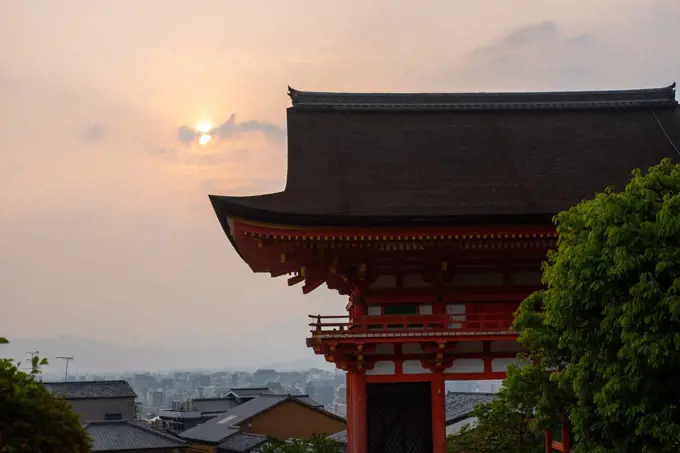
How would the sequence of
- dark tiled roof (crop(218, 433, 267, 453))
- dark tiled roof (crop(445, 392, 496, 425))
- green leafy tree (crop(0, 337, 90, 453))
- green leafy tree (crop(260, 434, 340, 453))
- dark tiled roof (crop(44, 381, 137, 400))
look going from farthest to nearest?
dark tiled roof (crop(44, 381, 137, 400)), dark tiled roof (crop(218, 433, 267, 453)), dark tiled roof (crop(445, 392, 496, 425)), green leafy tree (crop(260, 434, 340, 453)), green leafy tree (crop(0, 337, 90, 453))

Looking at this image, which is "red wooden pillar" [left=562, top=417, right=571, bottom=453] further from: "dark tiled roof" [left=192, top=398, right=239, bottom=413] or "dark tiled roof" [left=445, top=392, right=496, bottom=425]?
"dark tiled roof" [left=192, top=398, right=239, bottom=413]

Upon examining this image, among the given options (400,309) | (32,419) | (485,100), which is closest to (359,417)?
(400,309)

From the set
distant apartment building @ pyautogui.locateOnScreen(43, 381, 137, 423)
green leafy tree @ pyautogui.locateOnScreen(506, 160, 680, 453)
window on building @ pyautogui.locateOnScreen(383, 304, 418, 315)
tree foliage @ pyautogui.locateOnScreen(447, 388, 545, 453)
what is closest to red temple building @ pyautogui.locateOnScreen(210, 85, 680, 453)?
window on building @ pyautogui.locateOnScreen(383, 304, 418, 315)

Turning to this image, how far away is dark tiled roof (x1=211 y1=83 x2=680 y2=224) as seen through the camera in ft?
52.2

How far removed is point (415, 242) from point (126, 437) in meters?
41.8

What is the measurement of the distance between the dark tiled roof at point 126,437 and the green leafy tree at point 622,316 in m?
43.4

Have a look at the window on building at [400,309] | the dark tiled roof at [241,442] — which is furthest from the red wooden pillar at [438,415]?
the dark tiled roof at [241,442]

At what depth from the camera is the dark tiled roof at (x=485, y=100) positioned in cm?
2083

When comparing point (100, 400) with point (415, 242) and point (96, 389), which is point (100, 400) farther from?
point (415, 242)

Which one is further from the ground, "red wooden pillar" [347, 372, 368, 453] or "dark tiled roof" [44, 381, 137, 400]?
"dark tiled roof" [44, 381, 137, 400]

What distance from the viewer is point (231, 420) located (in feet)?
186

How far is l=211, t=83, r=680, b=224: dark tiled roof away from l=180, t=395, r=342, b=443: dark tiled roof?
37.9m

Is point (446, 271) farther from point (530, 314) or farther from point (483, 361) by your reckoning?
point (530, 314)

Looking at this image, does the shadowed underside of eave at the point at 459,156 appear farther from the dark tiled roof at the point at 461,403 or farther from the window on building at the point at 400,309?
the dark tiled roof at the point at 461,403
